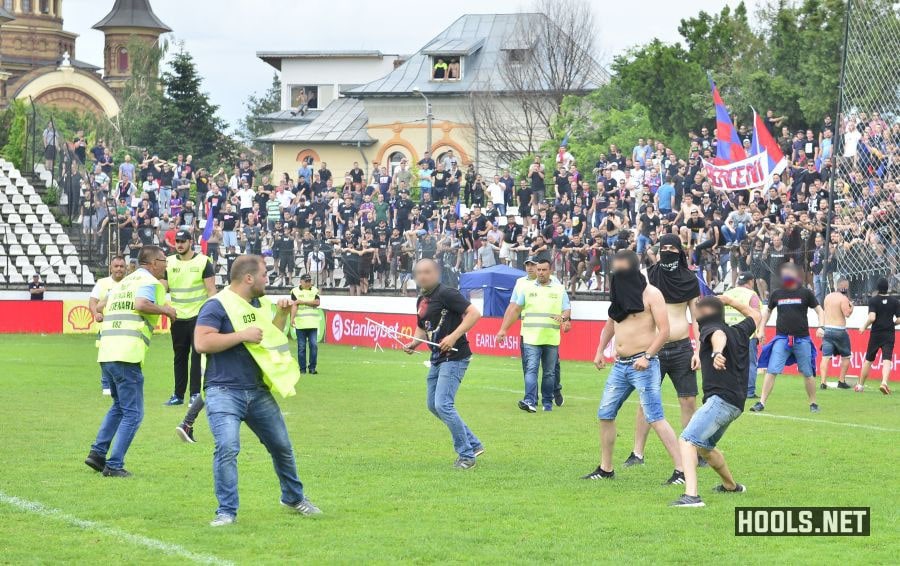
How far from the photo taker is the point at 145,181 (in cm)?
4625

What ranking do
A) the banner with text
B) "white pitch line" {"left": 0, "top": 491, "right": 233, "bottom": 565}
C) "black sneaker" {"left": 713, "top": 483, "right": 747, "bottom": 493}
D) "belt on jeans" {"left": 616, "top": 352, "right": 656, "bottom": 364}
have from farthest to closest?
the banner with text → "belt on jeans" {"left": 616, "top": 352, "right": 656, "bottom": 364} → "black sneaker" {"left": 713, "top": 483, "right": 747, "bottom": 493} → "white pitch line" {"left": 0, "top": 491, "right": 233, "bottom": 565}

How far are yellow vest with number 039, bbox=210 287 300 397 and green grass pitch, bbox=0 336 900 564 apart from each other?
3.36ft

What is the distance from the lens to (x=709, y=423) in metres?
10.8

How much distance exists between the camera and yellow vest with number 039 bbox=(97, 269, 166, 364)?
1246cm

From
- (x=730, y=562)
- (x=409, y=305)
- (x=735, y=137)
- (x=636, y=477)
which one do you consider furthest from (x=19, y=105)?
(x=730, y=562)

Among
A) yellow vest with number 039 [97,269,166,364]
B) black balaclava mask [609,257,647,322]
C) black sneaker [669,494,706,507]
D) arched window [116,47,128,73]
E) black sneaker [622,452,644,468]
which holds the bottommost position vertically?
black sneaker [622,452,644,468]

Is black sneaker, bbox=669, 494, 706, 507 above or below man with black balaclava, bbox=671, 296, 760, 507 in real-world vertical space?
below

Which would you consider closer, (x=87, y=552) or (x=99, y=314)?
(x=87, y=552)

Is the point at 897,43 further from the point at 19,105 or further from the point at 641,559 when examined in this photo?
A: the point at 19,105

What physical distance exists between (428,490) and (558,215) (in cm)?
2500

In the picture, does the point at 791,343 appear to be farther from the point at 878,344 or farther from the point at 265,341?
the point at 265,341

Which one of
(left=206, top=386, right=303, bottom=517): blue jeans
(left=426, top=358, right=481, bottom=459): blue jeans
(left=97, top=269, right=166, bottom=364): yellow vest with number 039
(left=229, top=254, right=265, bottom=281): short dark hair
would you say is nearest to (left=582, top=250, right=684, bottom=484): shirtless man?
(left=426, top=358, right=481, bottom=459): blue jeans

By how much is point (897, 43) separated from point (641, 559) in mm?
18141

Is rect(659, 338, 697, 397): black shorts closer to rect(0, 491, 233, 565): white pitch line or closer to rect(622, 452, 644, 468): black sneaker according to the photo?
rect(622, 452, 644, 468): black sneaker
